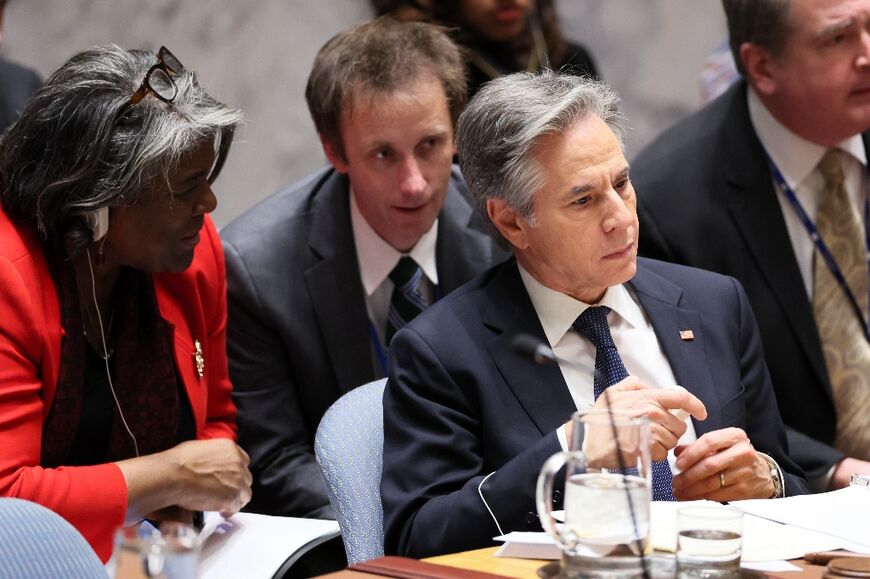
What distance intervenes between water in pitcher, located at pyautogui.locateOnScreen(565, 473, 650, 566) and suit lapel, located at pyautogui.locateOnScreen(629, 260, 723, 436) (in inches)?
36.0

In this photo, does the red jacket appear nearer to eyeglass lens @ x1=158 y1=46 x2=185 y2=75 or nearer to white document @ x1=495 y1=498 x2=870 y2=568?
eyeglass lens @ x1=158 y1=46 x2=185 y2=75

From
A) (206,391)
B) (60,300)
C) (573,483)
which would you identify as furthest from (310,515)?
(573,483)

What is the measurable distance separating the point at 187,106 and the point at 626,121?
0.98 metres

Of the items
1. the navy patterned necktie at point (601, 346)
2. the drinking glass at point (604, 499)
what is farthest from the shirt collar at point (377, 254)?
the drinking glass at point (604, 499)

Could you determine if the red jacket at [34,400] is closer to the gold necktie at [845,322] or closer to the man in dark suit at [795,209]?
the man in dark suit at [795,209]

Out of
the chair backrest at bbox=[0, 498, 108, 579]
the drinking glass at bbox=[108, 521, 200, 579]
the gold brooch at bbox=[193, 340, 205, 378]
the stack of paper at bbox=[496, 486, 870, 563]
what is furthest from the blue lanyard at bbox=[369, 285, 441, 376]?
the drinking glass at bbox=[108, 521, 200, 579]

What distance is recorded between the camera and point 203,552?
2.87 m

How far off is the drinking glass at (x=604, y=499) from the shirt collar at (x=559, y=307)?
33.1 inches

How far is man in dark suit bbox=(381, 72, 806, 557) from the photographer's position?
242 centimetres

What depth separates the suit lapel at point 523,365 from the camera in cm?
257

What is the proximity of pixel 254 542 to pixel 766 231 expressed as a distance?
170 cm

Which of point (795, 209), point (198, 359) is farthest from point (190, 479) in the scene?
point (795, 209)

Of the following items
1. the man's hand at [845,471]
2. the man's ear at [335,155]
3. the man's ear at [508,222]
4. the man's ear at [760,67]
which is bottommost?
the man's hand at [845,471]

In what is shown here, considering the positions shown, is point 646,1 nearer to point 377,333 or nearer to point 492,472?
point 377,333
